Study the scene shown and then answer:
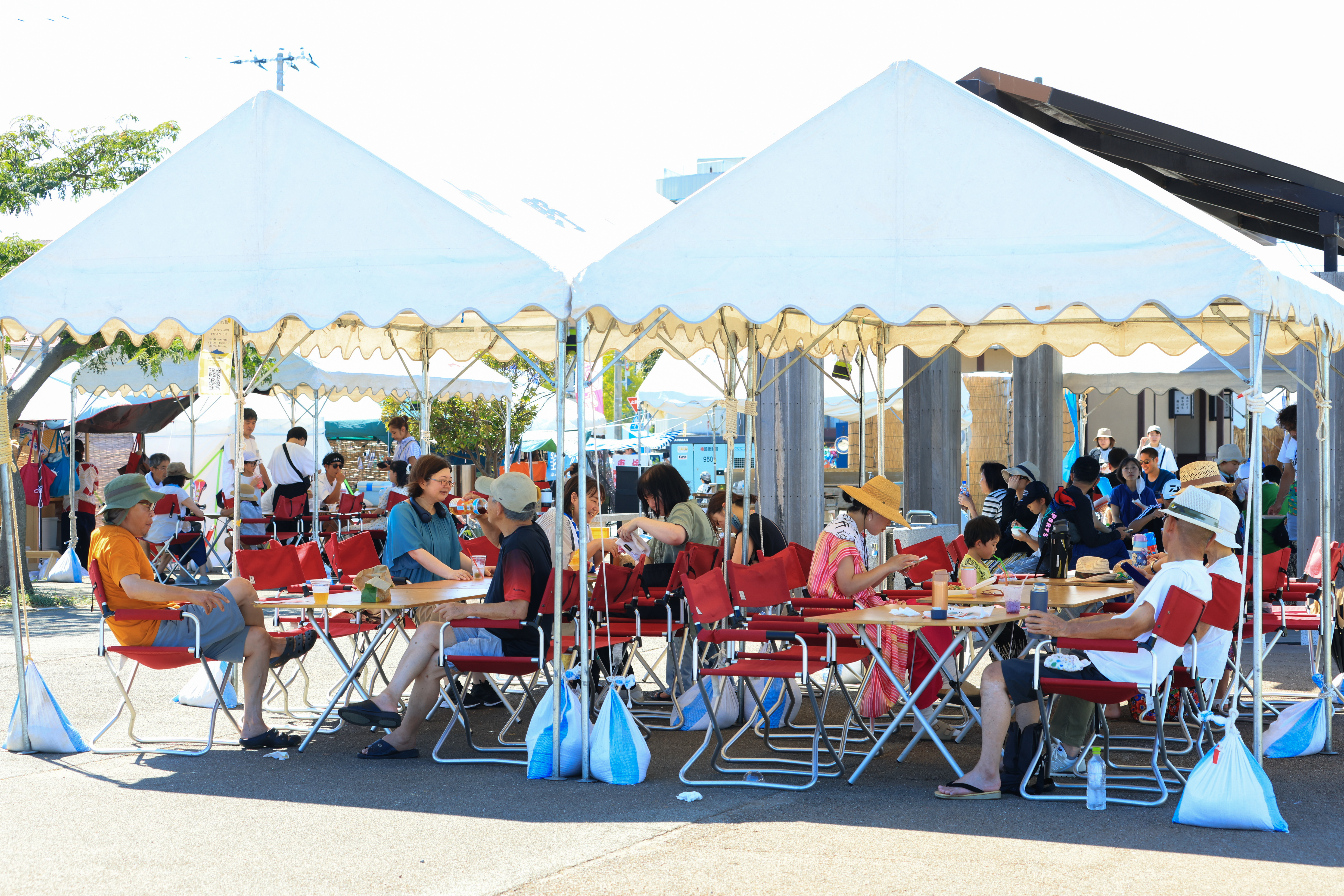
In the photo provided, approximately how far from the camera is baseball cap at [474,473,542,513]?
6.25 m

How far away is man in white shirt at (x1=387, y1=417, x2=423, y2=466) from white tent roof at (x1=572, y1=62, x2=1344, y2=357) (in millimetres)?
9095

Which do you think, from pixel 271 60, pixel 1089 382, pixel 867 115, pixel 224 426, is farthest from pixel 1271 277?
pixel 271 60

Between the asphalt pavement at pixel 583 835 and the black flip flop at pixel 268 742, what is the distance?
8 cm

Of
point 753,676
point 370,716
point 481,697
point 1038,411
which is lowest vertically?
point 481,697

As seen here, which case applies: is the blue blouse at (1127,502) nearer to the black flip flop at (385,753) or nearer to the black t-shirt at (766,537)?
the black t-shirt at (766,537)

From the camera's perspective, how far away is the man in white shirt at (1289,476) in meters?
A: 9.67

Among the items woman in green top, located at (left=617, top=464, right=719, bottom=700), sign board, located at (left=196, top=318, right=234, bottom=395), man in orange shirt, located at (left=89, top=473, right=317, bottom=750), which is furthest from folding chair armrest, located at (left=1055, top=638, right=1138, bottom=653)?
sign board, located at (left=196, top=318, right=234, bottom=395)

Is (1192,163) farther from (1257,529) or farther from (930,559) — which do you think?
(1257,529)

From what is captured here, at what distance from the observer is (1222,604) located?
5.15 meters

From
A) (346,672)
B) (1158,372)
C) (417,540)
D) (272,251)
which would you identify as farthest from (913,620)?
(1158,372)

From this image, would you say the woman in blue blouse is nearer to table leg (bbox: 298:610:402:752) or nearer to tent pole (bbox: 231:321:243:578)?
table leg (bbox: 298:610:402:752)

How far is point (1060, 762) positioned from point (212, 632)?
389cm

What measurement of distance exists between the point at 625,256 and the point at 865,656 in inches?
81.5

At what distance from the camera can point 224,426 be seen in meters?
21.4
